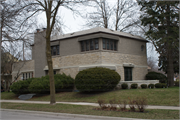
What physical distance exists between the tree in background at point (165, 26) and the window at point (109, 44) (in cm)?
490

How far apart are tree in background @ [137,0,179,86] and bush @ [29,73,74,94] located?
11274 mm

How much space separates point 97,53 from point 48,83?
5.98 metres

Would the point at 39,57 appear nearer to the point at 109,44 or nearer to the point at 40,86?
the point at 40,86

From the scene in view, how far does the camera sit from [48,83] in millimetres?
20406

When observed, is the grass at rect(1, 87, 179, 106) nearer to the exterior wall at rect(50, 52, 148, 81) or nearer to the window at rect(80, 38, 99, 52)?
the exterior wall at rect(50, 52, 148, 81)

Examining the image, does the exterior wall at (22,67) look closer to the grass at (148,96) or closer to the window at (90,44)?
the window at (90,44)

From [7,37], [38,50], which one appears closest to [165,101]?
[7,37]

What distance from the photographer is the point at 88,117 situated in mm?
9773

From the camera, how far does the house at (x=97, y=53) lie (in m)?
20.8

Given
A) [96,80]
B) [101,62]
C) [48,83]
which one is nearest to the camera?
[96,80]

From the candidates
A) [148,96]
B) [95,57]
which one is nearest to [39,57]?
[95,57]

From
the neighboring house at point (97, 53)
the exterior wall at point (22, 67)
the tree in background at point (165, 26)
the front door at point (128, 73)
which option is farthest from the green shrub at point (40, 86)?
the tree in background at point (165, 26)

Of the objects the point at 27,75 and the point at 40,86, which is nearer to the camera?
the point at 40,86

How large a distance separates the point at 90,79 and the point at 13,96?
1048 cm
